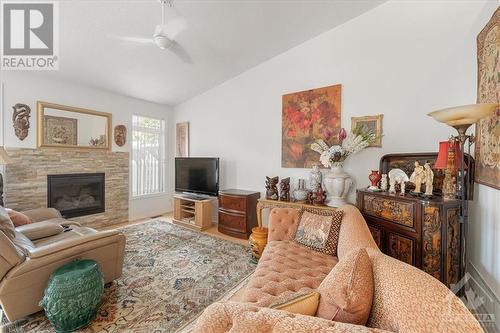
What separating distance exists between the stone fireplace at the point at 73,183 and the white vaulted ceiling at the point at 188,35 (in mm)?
1339

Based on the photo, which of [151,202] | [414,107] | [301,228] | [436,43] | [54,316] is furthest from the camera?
[151,202]

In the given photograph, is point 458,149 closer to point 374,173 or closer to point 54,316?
point 374,173

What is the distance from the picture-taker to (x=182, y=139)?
5.13 metres

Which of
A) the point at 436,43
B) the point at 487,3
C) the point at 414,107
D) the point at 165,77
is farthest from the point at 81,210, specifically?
the point at 487,3

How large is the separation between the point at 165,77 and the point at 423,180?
4065 millimetres

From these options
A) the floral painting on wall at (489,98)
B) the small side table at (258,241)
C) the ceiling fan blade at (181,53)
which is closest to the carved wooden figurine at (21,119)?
the ceiling fan blade at (181,53)

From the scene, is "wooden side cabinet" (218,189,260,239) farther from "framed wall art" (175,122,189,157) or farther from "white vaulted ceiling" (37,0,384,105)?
"white vaulted ceiling" (37,0,384,105)

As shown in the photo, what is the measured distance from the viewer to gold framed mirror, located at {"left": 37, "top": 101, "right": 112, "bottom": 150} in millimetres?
3506

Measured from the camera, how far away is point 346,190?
2932 millimetres

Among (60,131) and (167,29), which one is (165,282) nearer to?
(167,29)

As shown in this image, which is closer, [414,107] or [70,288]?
[70,288]

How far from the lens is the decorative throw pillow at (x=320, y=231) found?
6.43 feet

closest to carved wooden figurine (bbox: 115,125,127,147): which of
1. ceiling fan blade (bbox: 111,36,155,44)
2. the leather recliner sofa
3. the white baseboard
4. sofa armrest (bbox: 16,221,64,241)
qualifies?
ceiling fan blade (bbox: 111,36,155,44)

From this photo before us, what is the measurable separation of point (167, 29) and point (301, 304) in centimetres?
318
